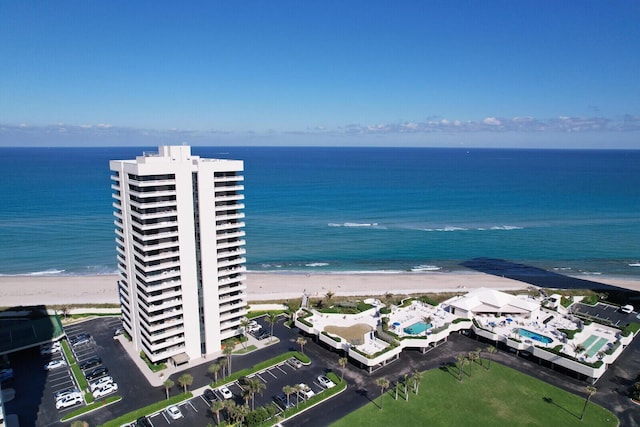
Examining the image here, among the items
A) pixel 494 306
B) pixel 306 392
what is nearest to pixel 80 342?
pixel 306 392

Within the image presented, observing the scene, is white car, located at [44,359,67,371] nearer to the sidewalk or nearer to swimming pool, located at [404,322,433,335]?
the sidewalk

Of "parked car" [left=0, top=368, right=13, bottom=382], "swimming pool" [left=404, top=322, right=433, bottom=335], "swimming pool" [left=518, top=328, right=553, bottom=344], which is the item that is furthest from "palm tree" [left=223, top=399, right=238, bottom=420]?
"swimming pool" [left=518, top=328, right=553, bottom=344]

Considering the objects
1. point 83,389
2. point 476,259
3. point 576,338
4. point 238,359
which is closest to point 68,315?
point 83,389

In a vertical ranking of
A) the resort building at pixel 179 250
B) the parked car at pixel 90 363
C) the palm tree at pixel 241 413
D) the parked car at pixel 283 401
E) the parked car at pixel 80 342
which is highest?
the resort building at pixel 179 250

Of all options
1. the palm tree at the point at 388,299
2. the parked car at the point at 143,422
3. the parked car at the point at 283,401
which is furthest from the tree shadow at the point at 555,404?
the parked car at the point at 143,422

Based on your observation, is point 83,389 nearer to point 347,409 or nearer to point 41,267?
point 347,409

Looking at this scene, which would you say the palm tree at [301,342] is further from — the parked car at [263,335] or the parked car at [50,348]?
the parked car at [50,348]
